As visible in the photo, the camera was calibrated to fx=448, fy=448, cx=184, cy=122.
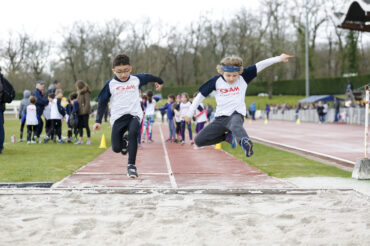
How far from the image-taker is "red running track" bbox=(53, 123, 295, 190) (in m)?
7.11

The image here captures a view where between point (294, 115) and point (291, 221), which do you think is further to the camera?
point (294, 115)

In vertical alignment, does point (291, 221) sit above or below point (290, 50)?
below

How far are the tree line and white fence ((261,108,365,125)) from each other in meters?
16.7

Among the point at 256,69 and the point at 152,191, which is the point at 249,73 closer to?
the point at 256,69

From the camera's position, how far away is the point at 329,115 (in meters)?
36.9

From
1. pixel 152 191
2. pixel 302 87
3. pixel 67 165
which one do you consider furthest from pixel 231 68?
pixel 302 87

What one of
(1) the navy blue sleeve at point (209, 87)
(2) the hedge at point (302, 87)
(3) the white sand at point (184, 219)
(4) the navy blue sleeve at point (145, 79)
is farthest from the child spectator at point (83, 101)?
(2) the hedge at point (302, 87)

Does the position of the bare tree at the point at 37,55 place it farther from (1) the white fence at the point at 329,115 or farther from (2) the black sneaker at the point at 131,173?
(2) the black sneaker at the point at 131,173

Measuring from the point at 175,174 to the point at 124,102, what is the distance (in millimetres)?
2057

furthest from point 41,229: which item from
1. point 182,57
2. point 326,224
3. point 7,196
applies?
point 182,57

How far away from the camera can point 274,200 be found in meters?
5.66

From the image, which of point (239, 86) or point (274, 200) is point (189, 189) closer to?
point (274, 200)

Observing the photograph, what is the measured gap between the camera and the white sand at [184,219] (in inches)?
155

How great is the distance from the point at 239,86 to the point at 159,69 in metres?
68.6
